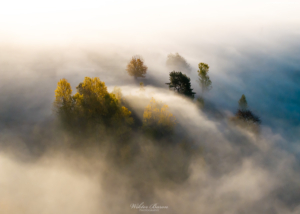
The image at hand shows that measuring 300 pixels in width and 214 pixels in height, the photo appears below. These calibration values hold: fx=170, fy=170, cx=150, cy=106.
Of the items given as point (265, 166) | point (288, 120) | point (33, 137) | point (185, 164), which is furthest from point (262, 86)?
point (33, 137)

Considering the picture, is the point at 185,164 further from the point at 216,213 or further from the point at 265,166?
the point at 265,166

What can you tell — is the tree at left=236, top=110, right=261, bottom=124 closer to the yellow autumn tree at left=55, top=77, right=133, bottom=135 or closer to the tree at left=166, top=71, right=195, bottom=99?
the tree at left=166, top=71, right=195, bottom=99

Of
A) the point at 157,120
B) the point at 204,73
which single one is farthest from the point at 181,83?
the point at 157,120

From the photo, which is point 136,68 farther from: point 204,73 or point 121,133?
point 121,133

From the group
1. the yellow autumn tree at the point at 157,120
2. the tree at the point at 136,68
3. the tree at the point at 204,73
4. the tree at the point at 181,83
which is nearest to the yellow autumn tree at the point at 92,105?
the yellow autumn tree at the point at 157,120

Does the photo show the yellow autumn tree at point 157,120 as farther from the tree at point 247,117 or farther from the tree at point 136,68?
the tree at point 136,68

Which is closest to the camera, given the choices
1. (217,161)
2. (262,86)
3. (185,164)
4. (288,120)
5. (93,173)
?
(93,173)
